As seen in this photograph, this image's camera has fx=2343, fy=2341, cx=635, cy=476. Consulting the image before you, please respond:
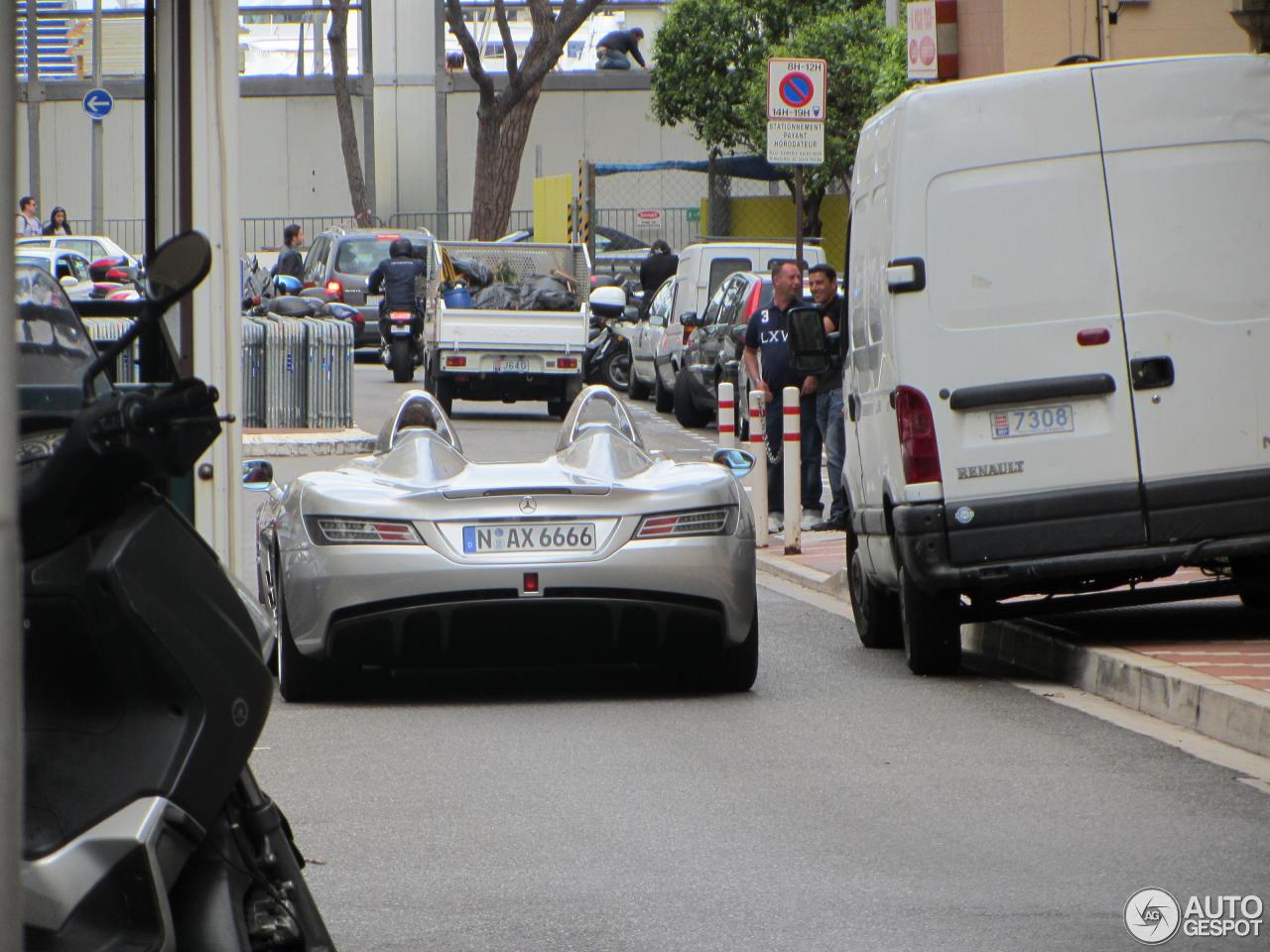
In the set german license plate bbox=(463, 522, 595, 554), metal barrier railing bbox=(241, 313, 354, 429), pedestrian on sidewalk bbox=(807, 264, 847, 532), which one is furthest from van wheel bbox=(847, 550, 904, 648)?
metal barrier railing bbox=(241, 313, 354, 429)

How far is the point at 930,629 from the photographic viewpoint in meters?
10.1

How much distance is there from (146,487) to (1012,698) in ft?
20.6

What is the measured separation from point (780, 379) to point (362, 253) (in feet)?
66.5

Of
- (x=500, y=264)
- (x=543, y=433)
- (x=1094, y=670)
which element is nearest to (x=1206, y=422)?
(x=1094, y=670)

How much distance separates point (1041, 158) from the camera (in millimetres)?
9531

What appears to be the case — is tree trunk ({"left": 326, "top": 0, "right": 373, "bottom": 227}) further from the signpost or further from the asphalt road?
the asphalt road

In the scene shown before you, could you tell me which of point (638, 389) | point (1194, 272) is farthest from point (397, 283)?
point (1194, 272)

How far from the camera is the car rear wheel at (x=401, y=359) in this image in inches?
1212

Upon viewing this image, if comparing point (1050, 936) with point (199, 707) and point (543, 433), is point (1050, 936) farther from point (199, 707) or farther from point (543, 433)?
point (543, 433)

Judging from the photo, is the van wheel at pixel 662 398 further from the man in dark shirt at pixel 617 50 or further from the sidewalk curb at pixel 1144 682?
the man in dark shirt at pixel 617 50

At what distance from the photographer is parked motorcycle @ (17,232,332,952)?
3.55 metres

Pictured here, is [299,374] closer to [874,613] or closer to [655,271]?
[655,271]

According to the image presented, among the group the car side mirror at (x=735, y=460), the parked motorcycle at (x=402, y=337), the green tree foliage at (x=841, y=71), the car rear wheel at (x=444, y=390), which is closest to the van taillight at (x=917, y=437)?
the car side mirror at (x=735, y=460)

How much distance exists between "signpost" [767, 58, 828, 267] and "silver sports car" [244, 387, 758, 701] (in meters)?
8.39
